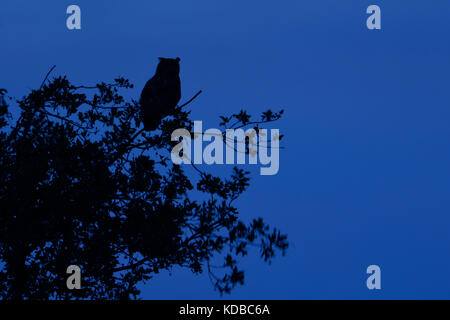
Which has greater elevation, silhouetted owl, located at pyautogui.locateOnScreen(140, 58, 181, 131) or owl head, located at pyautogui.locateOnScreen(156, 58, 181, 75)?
owl head, located at pyautogui.locateOnScreen(156, 58, 181, 75)

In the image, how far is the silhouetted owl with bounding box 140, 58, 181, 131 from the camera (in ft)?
24.5

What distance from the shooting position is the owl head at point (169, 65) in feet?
29.2

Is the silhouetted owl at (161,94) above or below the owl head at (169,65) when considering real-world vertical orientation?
below

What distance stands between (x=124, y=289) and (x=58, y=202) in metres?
1.26

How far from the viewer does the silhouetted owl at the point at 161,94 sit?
7.48m

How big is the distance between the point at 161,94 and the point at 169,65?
91 centimetres

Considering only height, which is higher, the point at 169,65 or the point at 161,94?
the point at 169,65

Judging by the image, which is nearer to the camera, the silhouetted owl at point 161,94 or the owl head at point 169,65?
the silhouetted owl at point 161,94

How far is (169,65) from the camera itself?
8.95 meters

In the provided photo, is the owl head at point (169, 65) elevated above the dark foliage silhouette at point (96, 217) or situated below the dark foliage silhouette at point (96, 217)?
above

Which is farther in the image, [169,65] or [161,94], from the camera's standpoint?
[169,65]

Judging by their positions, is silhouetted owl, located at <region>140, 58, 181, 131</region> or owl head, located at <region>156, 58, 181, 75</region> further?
owl head, located at <region>156, 58, 181, 75</region>
